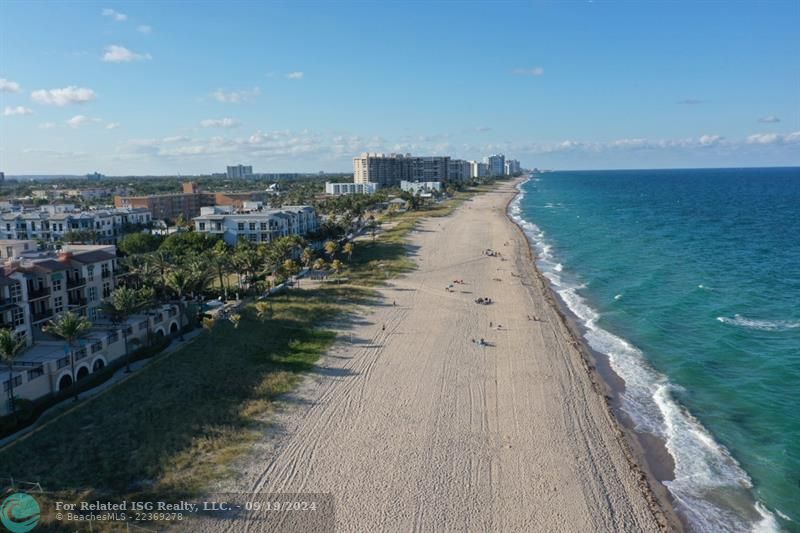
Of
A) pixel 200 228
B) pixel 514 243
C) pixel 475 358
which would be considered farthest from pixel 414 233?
pixel 475 358

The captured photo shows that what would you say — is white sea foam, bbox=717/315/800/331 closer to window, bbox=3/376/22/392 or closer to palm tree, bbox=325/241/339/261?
palm tree, bbox=325/241/339/261

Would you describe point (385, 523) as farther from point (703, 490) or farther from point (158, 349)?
point (158, 349)

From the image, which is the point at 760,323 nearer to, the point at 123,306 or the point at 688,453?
the point at 688,453

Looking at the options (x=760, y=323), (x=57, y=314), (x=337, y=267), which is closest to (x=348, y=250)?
(x=337, y=267)

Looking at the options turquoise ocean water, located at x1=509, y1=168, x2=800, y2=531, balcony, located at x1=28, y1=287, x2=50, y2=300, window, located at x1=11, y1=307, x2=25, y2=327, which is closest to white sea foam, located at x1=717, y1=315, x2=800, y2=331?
turquoise ocean water, located at x1=509, y1=168, x2=800, y2=531

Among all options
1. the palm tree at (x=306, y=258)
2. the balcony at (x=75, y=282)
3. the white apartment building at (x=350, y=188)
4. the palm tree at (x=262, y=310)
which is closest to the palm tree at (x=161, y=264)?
the balcony at (x=75, y=282)

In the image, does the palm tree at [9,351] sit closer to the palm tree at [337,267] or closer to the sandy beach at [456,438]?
the sandy beach at [456,438]

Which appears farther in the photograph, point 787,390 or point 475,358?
point 475,358
